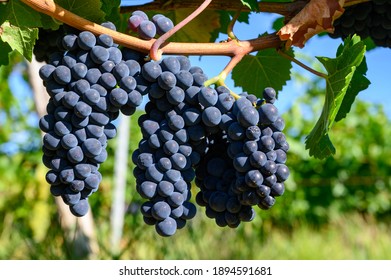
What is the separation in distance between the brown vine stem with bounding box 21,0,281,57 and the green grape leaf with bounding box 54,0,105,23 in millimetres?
23

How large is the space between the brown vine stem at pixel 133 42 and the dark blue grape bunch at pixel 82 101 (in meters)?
0.01

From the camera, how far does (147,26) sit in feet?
2.03

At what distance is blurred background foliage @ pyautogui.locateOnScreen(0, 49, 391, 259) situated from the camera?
3318 mm

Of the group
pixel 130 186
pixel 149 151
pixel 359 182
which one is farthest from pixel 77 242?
pixel 359 182

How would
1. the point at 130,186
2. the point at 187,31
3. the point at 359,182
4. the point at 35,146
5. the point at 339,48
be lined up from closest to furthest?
the point at 339,48, the point at 187,31, the point at 35,146, the point at 130,186, the point at 359,182

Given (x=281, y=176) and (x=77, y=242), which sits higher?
(x=281, y=176)

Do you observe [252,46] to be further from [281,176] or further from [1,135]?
[1,135]

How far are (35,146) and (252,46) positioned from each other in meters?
3.42

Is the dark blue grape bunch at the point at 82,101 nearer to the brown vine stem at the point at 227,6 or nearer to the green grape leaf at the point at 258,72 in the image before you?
the brown vine stem at the point at 227,6

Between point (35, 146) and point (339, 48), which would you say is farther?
point (35, 146)

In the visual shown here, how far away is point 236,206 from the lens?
0.63m

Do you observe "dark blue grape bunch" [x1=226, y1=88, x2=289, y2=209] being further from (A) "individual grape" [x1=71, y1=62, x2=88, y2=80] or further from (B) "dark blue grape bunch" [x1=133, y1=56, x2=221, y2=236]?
(A) "individual grape" [x1=71, y1=62, x2=88, y2=80]

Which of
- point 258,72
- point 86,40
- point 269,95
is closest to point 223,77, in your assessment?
point 269,95

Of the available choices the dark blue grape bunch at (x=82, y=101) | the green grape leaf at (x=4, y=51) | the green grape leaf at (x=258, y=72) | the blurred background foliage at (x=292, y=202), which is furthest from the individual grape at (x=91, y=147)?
the blurred background foliage at (x=292, y=202)
